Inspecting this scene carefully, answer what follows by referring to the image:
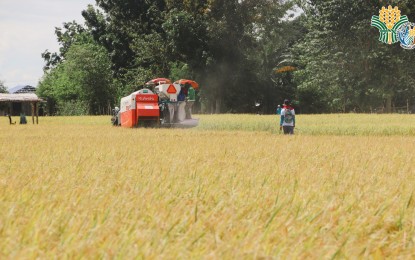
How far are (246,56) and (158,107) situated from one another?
27453 millimetres

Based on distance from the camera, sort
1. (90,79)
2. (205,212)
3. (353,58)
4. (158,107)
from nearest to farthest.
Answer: (205,212) → (158,107) → (353,58) → (90,79)

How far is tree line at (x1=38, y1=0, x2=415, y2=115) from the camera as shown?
4988 centimetres

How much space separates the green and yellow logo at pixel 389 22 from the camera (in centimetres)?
4734

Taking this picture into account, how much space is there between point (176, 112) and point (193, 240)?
82.3ft

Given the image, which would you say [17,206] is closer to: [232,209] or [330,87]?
[232,209]

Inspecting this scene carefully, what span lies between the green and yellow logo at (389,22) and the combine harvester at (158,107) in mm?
26200

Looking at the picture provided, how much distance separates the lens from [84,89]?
6456 centimetres

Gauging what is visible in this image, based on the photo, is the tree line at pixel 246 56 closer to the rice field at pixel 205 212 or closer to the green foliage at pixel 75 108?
the green foliage at pixel 75 108

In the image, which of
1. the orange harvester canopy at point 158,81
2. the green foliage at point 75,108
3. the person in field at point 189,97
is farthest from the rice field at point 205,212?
the green foliage at point 75,108

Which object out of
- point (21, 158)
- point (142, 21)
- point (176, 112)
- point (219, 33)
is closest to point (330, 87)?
point (219, 33)

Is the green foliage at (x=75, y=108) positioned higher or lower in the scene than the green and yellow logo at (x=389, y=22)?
lower

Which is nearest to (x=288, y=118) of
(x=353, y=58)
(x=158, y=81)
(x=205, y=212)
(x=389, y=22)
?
(x=158, y=81)

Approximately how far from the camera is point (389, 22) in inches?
1928

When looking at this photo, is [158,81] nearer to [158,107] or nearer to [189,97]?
[189,97]
